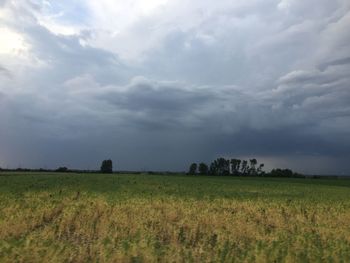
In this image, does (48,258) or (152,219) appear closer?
(48,258)

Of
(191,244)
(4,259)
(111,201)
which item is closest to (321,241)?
(191,244)

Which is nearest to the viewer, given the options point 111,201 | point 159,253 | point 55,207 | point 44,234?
point 159,253

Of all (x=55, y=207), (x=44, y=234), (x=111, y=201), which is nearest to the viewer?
(x=44, y=234)

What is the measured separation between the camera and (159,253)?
43.7 feet

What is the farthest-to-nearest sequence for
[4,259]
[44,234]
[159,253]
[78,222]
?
[78,222]
[44,234]
[159,253]
[4,259]

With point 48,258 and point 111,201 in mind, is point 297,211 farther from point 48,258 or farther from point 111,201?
point 48,258

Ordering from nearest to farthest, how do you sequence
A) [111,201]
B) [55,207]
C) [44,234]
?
[44,234]
[55,207]
[111,201]

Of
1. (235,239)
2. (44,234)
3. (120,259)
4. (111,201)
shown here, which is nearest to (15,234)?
(44,234)

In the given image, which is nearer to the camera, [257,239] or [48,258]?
[48,258]

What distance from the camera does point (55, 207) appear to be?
23625mm

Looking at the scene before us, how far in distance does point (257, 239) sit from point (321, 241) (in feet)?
7.89

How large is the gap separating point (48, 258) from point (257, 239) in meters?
7.69

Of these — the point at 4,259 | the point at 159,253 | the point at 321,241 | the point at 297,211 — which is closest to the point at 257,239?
the point at 321,241

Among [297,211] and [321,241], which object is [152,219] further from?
[297,211]
